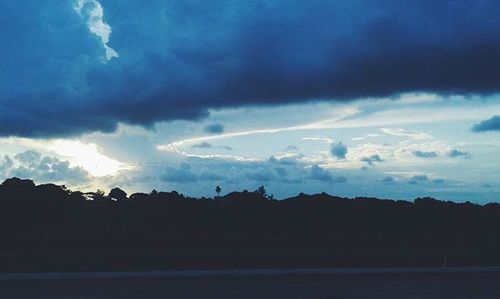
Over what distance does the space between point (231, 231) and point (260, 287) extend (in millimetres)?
30407

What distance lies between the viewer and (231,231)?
52.5 m

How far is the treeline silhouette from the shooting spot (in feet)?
113

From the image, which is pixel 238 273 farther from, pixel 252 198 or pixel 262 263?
pixel 252 198

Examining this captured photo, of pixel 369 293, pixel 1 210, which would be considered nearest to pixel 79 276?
pixel 369 293

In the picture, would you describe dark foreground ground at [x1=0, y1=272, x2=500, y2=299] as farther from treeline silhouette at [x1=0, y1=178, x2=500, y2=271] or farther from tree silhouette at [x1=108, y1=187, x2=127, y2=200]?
tree silhouette at [x1=108, y1=187, x2=127, y2=200]

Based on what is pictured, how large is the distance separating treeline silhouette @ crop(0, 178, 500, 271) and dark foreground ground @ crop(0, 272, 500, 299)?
5393mm

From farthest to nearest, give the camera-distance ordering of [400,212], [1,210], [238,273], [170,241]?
[400,212] → [1,210] → [170,241] → [238,273]

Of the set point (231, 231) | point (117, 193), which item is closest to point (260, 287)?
point (231, 231)

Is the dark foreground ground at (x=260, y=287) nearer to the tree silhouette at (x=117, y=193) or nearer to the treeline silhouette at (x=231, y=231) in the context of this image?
the treeline silhouette at (x=231, y=231)

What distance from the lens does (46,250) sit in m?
36.5

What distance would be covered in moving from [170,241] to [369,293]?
880 inches

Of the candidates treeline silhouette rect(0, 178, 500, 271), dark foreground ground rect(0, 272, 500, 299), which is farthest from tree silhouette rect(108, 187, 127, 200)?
dark foreground ground rect(0, 272, 500, 299)

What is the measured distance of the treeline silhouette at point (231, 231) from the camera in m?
34.4

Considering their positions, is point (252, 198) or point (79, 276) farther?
point (252, 198)
